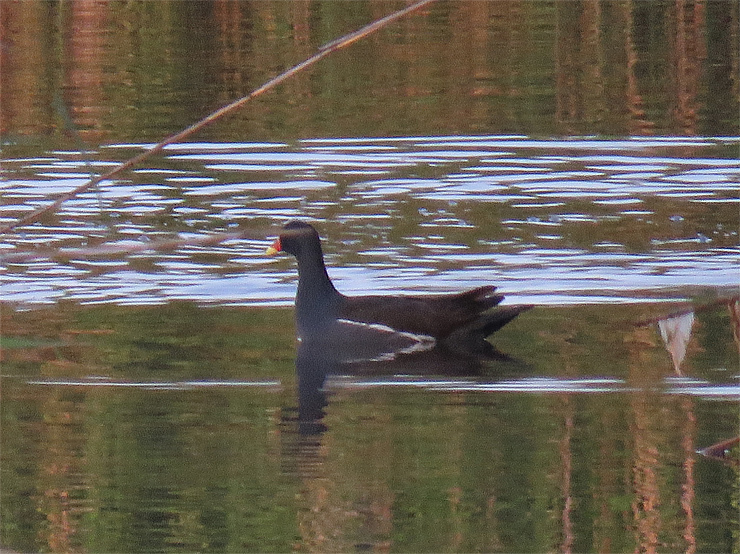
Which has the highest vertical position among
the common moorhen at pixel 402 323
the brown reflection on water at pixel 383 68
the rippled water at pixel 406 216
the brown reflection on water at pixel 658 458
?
the brown reflection on water at pixel 383 68

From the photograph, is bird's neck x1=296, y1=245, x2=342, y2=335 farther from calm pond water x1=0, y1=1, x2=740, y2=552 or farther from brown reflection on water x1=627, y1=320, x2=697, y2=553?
brown reflection on water x1=627, y1=320, x2=697, y2=553

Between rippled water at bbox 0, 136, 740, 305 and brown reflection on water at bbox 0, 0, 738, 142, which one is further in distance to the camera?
brown reflection on water at bbox 0, 0, 738, 142

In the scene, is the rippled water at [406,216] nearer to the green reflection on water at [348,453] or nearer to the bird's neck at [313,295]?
the bird's neck at [313,295]

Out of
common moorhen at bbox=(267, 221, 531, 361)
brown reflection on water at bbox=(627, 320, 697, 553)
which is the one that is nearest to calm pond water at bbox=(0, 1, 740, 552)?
brown reflection on water at bbox=(627, 320, 697, 553)

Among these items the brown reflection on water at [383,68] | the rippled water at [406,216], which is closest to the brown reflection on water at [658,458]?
the rippled water at [406,216]

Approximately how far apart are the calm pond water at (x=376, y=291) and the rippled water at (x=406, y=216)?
0.04m

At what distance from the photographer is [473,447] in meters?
8.08

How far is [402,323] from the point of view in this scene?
10.4m

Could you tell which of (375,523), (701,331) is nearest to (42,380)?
(375,523)

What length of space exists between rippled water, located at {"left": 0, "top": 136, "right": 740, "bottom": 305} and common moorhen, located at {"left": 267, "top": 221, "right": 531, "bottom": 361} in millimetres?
837

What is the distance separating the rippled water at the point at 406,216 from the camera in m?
11.8

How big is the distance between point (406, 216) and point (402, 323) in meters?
3.74

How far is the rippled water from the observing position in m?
11.8

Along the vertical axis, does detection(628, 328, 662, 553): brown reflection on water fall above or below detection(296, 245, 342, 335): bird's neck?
below
